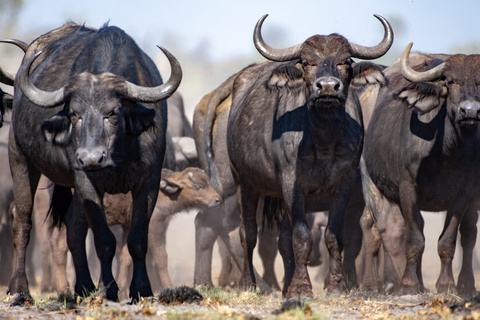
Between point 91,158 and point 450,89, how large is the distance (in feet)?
12.4

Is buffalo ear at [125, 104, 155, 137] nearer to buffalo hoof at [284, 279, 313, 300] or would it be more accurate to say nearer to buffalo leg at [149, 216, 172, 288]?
buffalo hoof at [284, 279, 313, 300]

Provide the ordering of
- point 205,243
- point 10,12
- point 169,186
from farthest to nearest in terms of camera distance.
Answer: point 10,12, point 169,186, point 205,243

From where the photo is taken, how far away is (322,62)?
7.89 meters

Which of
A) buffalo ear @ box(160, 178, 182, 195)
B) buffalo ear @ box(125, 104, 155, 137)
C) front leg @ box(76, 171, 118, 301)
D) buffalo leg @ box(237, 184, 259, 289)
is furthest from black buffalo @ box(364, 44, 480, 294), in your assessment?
buffalo ear @ box(160, 178, 182, 195)

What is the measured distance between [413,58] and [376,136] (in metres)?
1.72

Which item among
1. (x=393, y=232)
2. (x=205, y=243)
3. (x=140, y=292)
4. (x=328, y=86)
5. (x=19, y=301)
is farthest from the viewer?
(x=205, y=243)

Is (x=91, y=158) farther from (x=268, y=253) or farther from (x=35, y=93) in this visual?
(x=268, y=253)

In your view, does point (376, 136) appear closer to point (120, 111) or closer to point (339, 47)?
point (339, 47)

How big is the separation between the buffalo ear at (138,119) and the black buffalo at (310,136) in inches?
52.8

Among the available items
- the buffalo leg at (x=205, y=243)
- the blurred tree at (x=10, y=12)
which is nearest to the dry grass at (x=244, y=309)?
the buffalo leg at (x=205, y=243)

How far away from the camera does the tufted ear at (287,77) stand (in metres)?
8.31

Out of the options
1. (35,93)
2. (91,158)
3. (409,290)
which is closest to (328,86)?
(91,158)

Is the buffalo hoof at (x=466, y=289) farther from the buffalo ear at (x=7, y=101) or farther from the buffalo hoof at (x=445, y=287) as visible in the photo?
the buffalo ear at (x=7, y=101)

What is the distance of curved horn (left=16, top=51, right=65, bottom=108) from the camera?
7.91m
